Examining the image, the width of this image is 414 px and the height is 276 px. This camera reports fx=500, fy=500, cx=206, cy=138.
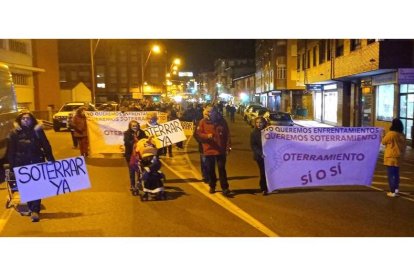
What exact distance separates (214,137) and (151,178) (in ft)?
4.77

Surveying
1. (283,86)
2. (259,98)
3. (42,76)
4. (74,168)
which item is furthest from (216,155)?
(259,98)

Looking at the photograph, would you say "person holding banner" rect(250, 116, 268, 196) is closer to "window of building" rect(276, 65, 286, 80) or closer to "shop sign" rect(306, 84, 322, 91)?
"shop sign" rect(306, 84, 322, 91)

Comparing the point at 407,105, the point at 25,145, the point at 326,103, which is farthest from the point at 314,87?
the point at 25,145

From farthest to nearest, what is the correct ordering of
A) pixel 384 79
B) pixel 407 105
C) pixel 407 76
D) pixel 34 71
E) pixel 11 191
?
pixel 34 71 → pixel 384 79 → pixel 407 105 → pixel 407 76 → pixel 11 191

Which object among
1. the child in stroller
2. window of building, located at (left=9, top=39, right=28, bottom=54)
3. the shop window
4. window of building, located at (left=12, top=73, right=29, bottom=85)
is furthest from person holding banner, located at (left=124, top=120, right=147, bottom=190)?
window of building, located at (left=12, top=73, right=29, bottom=85)

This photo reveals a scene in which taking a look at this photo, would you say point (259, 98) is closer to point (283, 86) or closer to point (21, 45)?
point (283, 86)

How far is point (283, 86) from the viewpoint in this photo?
56969 millimetres

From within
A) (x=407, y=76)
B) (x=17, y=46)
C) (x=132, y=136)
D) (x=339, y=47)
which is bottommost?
(x=132, y=136)

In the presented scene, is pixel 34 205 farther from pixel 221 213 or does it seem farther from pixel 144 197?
pixel 221 213

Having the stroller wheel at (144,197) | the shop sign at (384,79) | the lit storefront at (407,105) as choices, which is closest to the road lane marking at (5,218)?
the stroller wheel at (144,197)

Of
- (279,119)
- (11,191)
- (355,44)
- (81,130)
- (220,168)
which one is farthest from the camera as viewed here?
(279,119)

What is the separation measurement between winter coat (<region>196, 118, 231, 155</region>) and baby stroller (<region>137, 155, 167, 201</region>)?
1008 mm

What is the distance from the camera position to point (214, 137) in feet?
31.8

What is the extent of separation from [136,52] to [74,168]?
288 ft
